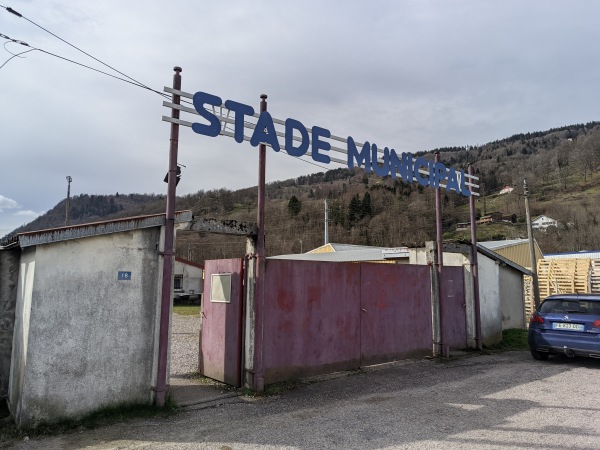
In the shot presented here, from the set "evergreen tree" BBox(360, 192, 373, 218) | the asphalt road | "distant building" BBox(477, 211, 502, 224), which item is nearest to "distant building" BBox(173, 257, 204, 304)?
"evergreen tree" BBox(360, 192, 373, 218)

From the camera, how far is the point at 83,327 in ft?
17.5

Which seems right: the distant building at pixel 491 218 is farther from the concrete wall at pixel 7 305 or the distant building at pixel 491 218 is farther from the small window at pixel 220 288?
the concrete wall at pixel 7 305

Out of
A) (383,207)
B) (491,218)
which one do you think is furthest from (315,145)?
(491,218)

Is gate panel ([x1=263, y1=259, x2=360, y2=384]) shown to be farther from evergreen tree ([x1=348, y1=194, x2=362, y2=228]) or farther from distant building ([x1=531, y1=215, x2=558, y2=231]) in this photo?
distant building ([x1=531, y1=215, x2=558, y2=231])

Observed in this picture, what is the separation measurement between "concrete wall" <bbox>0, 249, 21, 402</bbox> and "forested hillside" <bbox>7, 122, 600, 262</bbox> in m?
12.5

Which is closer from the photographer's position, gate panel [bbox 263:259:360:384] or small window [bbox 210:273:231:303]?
gate panel [bbox 263:259:360:384]

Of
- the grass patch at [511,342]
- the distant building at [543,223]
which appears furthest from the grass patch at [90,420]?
the distant building at [543,223]

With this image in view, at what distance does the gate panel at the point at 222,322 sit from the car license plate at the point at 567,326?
22.2 feet

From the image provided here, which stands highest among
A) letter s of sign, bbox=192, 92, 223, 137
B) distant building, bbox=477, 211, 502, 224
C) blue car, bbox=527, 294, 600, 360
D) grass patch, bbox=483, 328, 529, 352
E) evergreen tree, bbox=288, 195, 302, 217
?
distant building, bbox=477, 211, 502, 224

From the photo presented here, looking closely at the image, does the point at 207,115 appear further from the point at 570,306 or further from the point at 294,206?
the point at 294,206

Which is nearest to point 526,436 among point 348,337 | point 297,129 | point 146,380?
point 348,337

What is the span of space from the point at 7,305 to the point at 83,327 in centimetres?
164

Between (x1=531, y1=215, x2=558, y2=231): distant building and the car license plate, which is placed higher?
(x1=531, y1=215, x2=558, y2=231): distant building

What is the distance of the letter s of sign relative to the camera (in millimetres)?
6465
